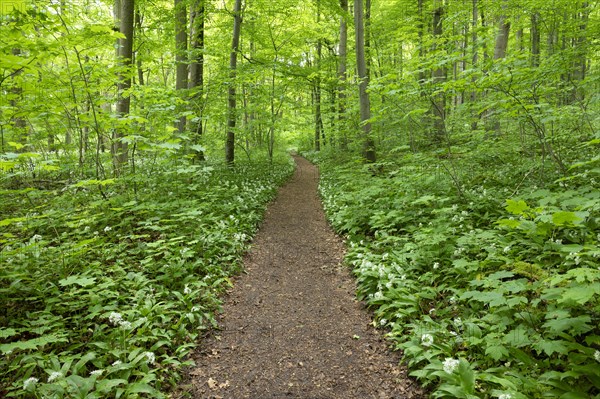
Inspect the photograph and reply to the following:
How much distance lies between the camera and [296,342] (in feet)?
13.5

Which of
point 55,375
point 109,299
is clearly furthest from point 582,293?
point 109,299

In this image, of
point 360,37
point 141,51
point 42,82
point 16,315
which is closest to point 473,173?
point 360,37

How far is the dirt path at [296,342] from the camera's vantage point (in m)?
3.34

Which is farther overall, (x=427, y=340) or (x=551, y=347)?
(x=427, y=340)

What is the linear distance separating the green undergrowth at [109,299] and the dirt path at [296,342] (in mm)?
360

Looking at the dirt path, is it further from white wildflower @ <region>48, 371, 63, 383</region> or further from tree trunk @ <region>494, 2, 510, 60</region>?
tree trunk @ <region>494, 2, 510, 60</region>

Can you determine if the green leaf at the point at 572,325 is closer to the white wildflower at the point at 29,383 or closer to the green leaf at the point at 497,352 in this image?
the green leaf at the point at 497,352

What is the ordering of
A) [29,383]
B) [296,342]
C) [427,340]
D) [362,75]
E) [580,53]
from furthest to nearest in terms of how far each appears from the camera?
[362,75] < [580,53] < [296,342] < [427,340] < [29,383]

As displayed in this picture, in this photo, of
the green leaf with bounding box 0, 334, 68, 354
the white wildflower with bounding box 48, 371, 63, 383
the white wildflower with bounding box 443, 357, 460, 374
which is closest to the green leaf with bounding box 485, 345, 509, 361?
the white wildflower with bounding box 443, 357, 460, 374

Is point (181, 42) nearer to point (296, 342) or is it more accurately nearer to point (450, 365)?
point (296, 342)

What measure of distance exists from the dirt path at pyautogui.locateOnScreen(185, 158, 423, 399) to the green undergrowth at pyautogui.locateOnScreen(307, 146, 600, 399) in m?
0.36

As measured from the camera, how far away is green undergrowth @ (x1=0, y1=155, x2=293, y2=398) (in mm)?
2965

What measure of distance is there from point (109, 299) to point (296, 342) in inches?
100

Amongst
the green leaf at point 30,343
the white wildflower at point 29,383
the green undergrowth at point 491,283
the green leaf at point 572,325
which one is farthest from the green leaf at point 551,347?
the green leaf at point 30,343
